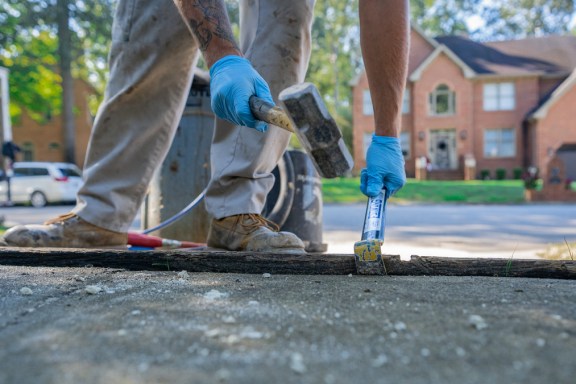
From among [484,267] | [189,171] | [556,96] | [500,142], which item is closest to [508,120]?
[500,142]

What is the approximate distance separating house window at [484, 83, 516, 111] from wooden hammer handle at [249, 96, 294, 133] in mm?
24070

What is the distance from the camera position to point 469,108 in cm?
2370

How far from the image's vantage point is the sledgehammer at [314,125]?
160 centimetres

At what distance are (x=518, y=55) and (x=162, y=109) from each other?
85.4 feet

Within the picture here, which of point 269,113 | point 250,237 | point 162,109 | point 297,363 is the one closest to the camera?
point 297,363

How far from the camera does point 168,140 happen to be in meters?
2.63

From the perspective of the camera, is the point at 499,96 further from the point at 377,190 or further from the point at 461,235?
the point at 377,190

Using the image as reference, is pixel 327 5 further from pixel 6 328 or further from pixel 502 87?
pixel 6 328

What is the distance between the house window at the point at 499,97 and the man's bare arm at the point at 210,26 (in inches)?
942

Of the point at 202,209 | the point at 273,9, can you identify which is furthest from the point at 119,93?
the point at 202,209

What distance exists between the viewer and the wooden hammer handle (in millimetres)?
1699

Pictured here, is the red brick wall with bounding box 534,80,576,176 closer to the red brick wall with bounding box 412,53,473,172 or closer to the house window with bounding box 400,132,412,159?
the red brick wall with bounding box 412,53,473,172

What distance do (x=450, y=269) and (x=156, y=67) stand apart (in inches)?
63.6

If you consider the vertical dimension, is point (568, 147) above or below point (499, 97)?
below
